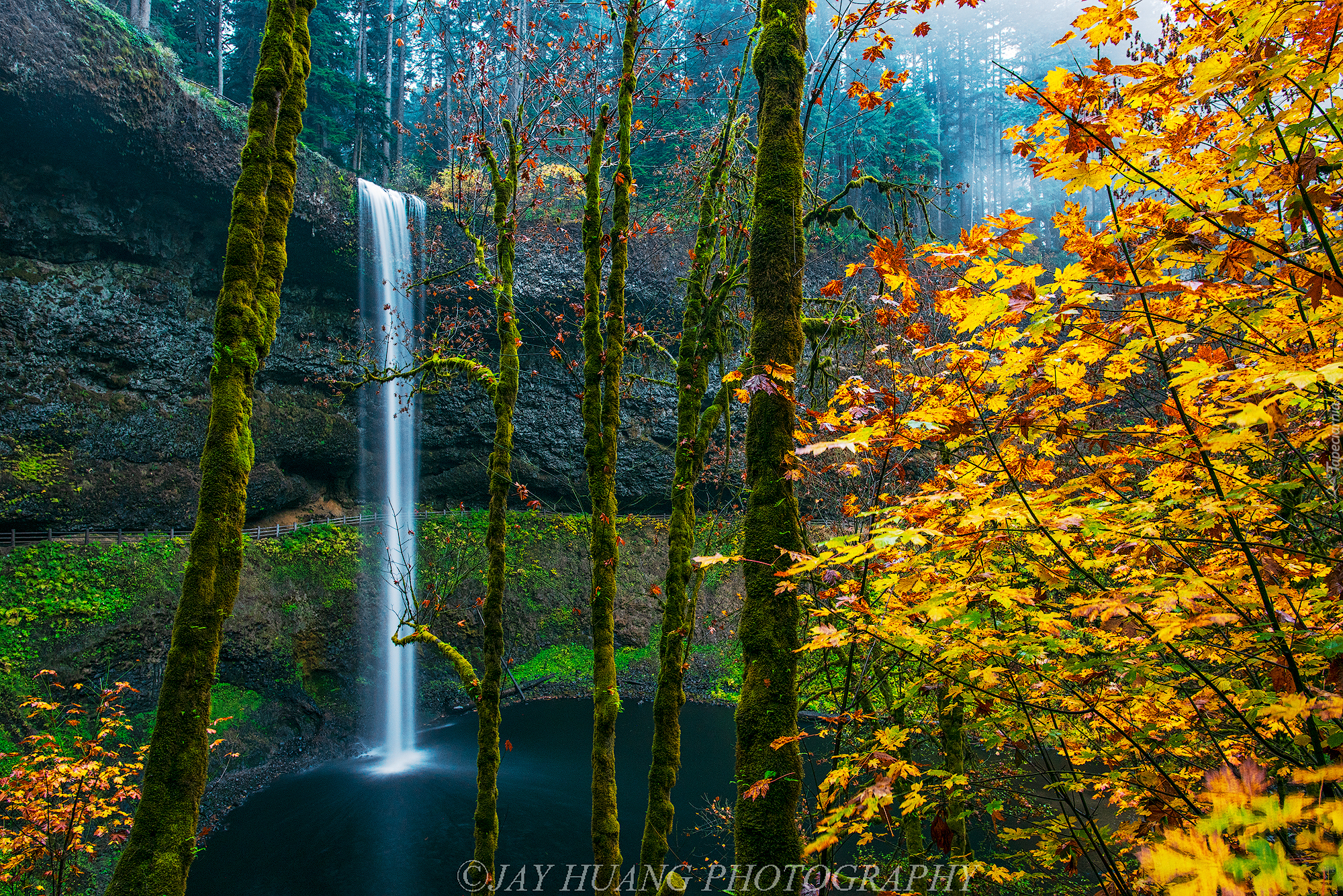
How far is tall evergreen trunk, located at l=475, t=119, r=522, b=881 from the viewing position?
16.3 ft

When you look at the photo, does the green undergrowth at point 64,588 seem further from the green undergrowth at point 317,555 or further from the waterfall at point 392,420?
the waterfall at point 392,420

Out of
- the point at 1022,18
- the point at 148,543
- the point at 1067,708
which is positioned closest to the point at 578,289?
the point at 148,543

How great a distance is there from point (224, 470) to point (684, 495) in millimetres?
3083

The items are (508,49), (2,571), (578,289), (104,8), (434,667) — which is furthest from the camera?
(578,289)

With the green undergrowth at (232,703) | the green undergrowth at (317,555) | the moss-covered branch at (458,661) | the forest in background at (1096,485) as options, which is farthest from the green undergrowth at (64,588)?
the forest in background at (1096,485)

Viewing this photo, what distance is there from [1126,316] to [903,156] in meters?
24.6

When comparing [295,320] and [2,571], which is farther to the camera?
[295,320]

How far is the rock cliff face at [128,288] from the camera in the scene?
12.2m

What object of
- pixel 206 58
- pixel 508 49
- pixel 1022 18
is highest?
pixel 1022 18

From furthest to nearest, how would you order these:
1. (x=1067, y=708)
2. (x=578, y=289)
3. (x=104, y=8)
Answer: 1. (x=578, y=289)
2. (x=104, y=8)
3. (x=1067, y=708)

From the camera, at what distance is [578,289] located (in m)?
18.2

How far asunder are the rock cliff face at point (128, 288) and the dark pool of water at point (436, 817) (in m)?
5.30

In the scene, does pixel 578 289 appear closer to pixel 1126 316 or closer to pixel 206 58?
pixel 206 58

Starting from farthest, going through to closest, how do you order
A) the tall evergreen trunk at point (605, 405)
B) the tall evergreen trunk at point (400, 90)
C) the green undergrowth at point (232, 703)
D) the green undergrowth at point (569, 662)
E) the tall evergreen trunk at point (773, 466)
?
the tall evergreen trunk at point (400, 90), the green undergrowth at point (569, 662), the green undergrowth at point (232, 703), the tall evergreen trunk at point (605, 405), the tall evergreen trunk at point (773, 466)
